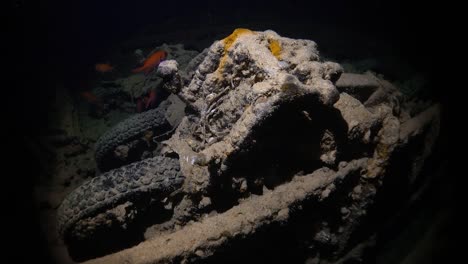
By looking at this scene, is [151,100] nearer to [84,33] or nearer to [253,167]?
[253,167]

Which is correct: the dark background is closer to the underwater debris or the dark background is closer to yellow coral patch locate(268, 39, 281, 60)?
the underwater debris

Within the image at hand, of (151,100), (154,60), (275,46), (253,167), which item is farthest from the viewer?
(154,60)

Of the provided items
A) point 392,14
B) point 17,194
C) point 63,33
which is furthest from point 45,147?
point 392,14

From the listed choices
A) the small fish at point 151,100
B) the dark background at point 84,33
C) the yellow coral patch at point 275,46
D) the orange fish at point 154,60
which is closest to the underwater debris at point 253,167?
the yellow coral patch at point 275,46

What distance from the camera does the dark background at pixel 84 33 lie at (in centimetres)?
381

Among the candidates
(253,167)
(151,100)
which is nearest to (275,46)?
(253,167)

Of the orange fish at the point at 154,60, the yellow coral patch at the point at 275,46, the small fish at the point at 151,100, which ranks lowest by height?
the small fish at the point at 151,100

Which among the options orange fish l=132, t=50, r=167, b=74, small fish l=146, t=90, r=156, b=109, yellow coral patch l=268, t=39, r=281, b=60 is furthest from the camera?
orange fish l=132, t=50, r=167, b=74

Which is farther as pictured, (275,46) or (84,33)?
(84,33)

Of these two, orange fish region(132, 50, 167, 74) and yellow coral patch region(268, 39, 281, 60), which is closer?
yellow coral patch region(268, 39, 281, 60)

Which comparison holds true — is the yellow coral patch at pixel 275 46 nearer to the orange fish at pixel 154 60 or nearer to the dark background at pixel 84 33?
the dark background at pixel 84 33

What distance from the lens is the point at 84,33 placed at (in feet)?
35.2

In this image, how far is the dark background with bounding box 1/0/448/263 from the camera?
3812 mm

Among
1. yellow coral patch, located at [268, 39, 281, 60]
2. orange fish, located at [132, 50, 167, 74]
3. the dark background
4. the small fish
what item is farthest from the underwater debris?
orange fish, located at [132, 50, 167, 74]
